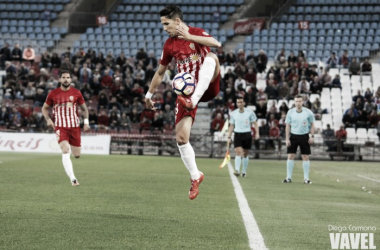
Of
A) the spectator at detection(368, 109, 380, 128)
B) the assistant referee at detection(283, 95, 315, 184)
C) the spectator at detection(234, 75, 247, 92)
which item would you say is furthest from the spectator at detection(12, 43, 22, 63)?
the assistant referee at detection(283, 95, 315, 184)

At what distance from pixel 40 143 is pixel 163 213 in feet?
72.3

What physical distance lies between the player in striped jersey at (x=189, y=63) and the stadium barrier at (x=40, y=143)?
2166cm

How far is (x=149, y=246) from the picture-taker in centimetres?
615

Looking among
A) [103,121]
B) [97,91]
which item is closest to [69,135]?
[103,121]

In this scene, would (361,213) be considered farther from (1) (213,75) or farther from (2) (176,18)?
(2) (176,18)

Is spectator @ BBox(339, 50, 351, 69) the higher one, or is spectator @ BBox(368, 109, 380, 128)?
spectator @ BBox(339, 50, 351, 69)

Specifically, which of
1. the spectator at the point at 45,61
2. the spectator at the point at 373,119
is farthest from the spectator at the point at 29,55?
the spectator at the point at 373,119

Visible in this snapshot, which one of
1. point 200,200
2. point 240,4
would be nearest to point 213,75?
point 200,200

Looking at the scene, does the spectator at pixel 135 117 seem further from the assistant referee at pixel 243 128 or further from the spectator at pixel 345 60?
the assistant referee at pixel 243 128

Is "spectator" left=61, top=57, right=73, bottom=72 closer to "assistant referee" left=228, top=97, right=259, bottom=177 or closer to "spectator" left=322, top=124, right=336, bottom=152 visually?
"spectator" left=322, top=124, right=336, bottom=152

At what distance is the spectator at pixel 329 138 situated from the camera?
1216 inches

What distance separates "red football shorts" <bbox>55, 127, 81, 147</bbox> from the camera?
13.9m

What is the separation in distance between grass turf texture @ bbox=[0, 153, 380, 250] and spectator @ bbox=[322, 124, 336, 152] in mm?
15661

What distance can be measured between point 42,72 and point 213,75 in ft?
86.4
